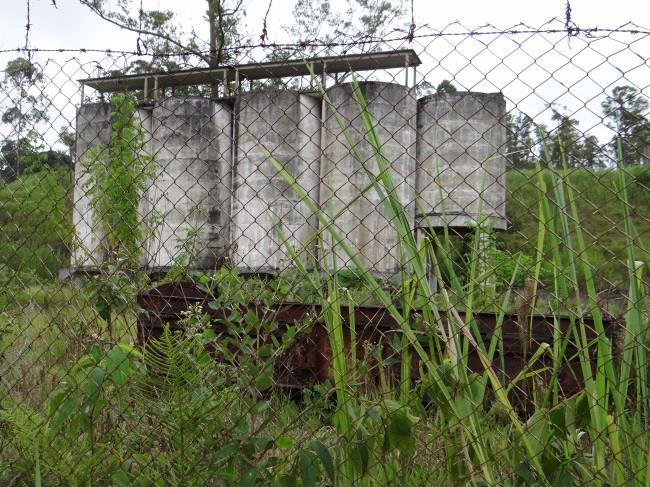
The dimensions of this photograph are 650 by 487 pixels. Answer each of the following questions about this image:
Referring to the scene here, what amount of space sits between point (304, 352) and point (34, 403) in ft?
5.23

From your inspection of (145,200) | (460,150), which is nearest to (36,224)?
(145,200)

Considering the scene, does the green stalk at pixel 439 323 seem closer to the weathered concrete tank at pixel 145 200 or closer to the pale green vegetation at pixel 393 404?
the pale green vegetation at pixel 393 404

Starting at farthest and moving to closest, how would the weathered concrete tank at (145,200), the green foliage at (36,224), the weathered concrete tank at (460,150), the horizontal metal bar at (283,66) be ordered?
the weathered concrete tank at (460,150) → the weathered concrete tank at (145,200) → the green foliage at (36,224) → the horizontal metal bar at (283,66)

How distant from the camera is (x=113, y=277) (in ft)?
8.76

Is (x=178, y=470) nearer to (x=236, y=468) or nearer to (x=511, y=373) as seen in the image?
(x=236, y=468)

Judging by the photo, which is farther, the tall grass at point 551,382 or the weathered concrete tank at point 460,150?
the weathered concrete tank at point 460,150

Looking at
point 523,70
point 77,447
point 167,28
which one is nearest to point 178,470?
point 77,447

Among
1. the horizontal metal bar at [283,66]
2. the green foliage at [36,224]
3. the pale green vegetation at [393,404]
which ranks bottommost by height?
the pale green vegetation at [393,404]

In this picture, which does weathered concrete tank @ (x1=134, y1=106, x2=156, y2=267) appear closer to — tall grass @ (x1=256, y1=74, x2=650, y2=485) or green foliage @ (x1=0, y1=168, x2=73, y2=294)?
green foliage @ (x1=0, y1=168, x2=73, y2=294)

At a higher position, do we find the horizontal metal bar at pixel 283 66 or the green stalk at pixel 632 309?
the horizontal metal bar at pixel 283 66

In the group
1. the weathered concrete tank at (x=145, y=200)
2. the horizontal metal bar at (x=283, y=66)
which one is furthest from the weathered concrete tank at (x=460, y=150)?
the weathered concrete tank at (x=145, y=200)

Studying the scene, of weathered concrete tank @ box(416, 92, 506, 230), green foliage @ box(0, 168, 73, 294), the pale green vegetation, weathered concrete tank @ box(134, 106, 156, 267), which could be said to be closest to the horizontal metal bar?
weathered concrete tank @ box(134, 106, 156, 267)

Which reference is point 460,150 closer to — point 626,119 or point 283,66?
point 283,66

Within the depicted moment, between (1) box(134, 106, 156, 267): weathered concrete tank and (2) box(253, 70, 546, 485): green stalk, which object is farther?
(1) box(134, 106, 156, 267): weathered concrete tank
